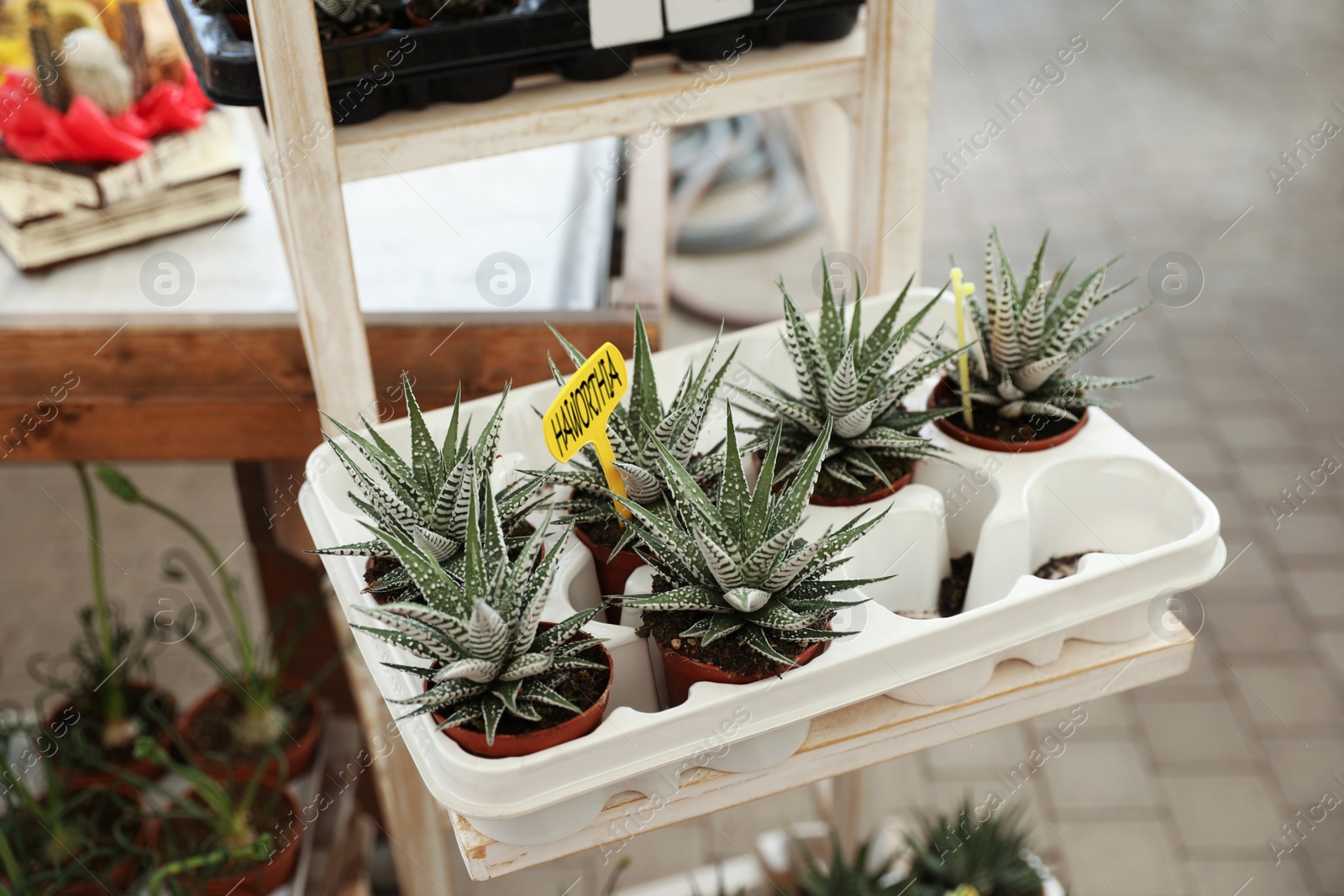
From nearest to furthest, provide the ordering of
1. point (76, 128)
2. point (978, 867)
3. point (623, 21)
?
point (623, 21) → point (76, 128) → point (978, 867)

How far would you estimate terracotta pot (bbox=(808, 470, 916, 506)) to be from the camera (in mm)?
1084

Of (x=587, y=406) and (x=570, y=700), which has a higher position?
(x=587, y=406)

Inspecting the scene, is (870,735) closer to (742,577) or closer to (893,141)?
(742,577)

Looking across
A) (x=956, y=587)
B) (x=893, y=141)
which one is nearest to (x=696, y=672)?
(x=956, y=587)

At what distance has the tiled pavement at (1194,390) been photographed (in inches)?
92.4

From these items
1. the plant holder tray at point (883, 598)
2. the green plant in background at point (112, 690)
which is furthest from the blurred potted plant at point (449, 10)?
the green plant in background at point (112, 690)

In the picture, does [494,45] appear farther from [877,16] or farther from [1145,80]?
[1145,80]

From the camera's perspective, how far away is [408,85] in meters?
1.16

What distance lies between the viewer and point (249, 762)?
1999 mm

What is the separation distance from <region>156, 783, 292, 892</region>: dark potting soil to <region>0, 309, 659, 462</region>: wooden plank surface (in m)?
0.61

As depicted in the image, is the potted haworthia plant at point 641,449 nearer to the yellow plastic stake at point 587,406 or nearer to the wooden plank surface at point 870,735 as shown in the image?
the yellow plastic stake at point 587,406

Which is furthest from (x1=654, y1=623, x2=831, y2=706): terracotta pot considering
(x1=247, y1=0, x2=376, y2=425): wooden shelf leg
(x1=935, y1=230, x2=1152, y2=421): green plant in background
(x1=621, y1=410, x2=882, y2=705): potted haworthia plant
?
(x1=247, y1=0, x2=376, y2=425): wooden shelf leg

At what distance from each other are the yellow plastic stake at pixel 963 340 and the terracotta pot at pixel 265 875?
4.32 feet

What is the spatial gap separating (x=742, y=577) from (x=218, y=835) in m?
1.31
